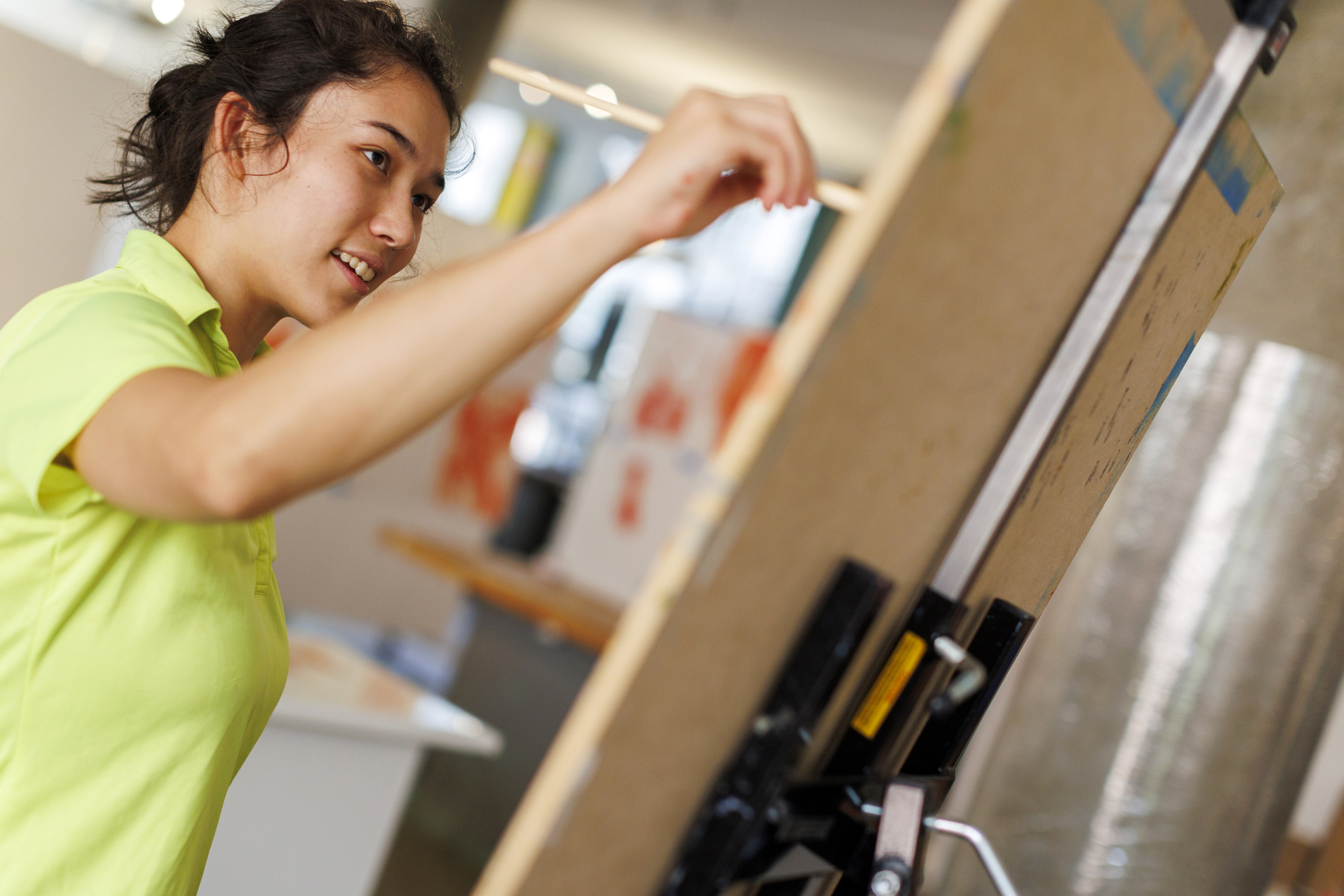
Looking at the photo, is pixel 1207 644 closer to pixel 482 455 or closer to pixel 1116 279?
pixel 1116 279

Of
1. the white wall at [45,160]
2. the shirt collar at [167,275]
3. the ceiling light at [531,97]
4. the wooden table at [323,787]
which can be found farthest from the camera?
the ceiling light at [531,97]

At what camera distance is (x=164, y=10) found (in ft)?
17.9

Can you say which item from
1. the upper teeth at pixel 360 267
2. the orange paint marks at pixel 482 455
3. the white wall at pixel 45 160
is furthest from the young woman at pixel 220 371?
the orange paint marks at pixel 482 455

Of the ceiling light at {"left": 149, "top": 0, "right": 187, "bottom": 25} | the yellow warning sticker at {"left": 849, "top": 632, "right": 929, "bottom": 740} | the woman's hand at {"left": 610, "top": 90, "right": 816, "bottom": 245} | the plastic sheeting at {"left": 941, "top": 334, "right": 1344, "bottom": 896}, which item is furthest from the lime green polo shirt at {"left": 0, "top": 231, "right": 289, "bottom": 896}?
the ceiling light at {"left": 149, "top": 0, "right": 187, "bottom": 25}

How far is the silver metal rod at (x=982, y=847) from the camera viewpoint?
2.27 feet

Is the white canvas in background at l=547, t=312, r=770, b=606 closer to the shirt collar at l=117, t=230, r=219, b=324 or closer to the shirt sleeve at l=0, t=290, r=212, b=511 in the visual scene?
the shirt collar at l=117, t=230, r=219, b=324

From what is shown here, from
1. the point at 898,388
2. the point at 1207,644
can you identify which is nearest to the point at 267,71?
the point at 898,388

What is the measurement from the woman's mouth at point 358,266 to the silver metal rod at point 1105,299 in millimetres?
449

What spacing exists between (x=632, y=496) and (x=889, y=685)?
11.0 feet

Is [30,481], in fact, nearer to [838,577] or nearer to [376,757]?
[838,577]

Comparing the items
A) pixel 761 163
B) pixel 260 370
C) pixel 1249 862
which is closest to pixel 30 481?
pixel 260 370

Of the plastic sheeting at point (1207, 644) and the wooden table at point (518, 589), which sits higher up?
the plastic sheeting at point (1207, 644)

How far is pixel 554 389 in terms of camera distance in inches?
326

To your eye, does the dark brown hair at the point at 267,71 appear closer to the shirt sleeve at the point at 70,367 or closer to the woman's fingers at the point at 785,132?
the shirt sleeve at the point at 70,367
